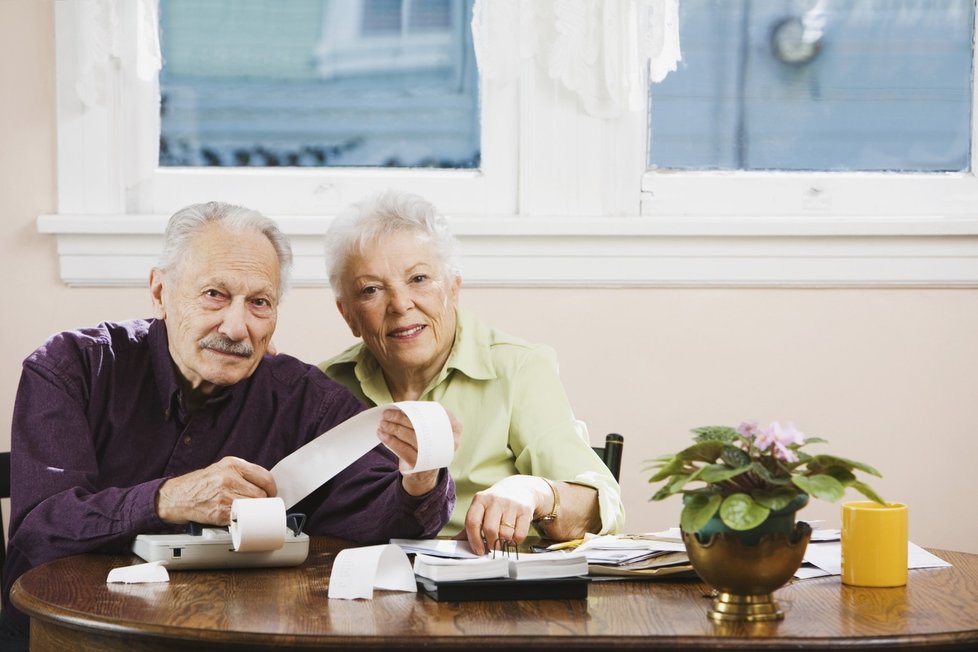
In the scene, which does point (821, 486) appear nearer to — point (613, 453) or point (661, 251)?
point (613, 453)

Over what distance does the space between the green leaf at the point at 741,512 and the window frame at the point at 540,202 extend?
1.58m

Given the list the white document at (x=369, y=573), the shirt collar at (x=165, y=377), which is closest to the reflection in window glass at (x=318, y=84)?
the shirt collar at (x=165, y=377)

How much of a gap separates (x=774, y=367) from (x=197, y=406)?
1.49 metres

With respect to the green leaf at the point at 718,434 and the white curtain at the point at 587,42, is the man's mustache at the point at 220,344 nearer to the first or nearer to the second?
the green leaf at the point at 718,434

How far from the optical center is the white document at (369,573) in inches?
61.3

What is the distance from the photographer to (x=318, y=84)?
3.04 meters

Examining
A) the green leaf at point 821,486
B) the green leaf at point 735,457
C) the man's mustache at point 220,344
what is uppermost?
the man's mustache at point 220,344

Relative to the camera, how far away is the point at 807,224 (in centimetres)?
295

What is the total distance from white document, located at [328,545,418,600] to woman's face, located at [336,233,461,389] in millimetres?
778

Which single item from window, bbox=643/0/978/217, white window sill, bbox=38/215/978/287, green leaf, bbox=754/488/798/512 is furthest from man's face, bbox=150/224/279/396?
window, bbox=643/0/978/217

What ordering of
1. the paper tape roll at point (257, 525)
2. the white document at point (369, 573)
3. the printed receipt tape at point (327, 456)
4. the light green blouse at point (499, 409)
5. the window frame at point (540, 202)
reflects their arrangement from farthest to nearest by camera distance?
1. the window frame at point (540, 202)
2. the light green blouse at point (499, 409)
3. the printed receipt tape at point (327, 456)
4. the paper tape roll at point (257, 525)
5. the white document at point (369, 573)

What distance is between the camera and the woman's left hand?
6.12 feet

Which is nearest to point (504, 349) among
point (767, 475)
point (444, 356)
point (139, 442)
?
point (444, 356)

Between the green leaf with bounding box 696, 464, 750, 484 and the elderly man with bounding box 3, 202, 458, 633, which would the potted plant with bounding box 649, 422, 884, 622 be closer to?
the green leaf with bounding box 696, 464, 750, 484
